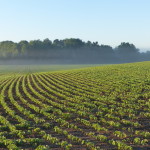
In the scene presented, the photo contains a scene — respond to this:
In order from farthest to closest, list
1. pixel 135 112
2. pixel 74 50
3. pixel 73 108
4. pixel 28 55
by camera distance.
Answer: pixel 74 50
pixel 28 55
pixel 73 108
pixel 135 112

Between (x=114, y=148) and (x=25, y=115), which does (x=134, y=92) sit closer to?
(x=25, y=115)

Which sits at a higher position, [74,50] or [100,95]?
[74,50]

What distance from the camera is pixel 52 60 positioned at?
172 m

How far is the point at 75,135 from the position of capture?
45.8 feet

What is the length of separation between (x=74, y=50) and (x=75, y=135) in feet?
606

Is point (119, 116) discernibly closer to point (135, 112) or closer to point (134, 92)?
point (135, 112)

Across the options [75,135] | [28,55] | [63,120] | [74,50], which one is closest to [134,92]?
[63,120]

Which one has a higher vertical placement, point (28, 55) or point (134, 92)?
point (28, 55)

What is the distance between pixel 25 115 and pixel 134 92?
12.3 metres

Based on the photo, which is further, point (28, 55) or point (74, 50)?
point (74, 50)

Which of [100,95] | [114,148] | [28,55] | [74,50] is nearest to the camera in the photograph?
[114,148]

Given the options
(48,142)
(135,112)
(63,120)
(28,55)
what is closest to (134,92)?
(135,112)

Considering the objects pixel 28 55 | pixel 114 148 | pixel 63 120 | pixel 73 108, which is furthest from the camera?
pixel 28 55

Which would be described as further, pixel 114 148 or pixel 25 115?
pixel 25 115
